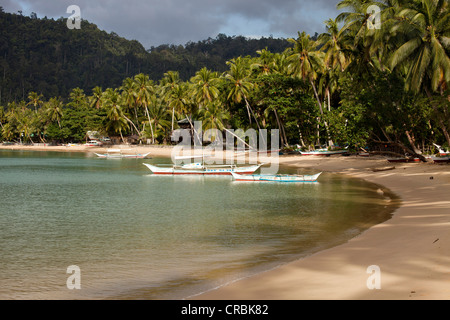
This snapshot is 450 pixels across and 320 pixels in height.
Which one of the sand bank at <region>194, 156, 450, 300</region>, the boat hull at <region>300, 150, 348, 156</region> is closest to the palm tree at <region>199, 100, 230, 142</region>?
the boat hull at <region>300, 150, 348, 156</region>

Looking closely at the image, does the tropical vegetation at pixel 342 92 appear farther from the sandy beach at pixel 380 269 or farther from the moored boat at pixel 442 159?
the sandy beach at pixel 380 269

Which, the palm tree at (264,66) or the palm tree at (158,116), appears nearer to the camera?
the palm tree at (264,66)

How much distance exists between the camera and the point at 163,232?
58.3ft

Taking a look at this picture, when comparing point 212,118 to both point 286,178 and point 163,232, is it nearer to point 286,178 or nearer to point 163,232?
point 286,178

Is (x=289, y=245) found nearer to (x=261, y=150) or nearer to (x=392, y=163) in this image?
(x=392, y=163)

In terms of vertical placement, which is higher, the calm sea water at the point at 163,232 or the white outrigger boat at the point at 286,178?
the white outrigger boat at the point at 286,178

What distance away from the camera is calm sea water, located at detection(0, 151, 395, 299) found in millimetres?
11281

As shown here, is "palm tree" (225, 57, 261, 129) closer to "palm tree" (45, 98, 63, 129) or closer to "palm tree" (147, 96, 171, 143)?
"palm tree" (147, 96, 171, 143)

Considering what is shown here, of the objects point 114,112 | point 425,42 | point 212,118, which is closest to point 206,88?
point 212,118

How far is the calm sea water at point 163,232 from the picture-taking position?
11281mm

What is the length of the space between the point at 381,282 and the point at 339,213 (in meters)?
12.5

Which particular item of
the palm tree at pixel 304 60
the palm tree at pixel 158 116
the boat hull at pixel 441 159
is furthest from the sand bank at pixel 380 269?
the palm tree at pixel 158 116

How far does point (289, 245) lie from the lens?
1469cm
